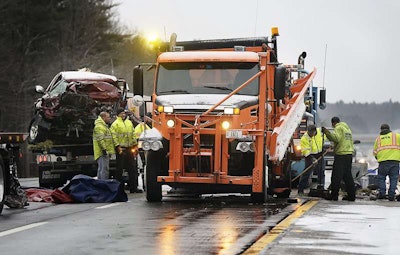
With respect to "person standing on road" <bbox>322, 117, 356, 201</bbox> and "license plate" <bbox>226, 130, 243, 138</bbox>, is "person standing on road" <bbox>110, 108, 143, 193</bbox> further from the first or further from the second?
"license plate" <bbox>226, 130, 243, 138</bbox>

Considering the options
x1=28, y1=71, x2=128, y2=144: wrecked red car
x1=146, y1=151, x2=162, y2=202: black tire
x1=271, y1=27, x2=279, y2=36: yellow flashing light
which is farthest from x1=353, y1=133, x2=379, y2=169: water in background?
x1=146, y1=151, x2=162, y2=202: black tire

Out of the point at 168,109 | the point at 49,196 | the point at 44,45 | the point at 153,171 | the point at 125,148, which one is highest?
the point at 44,45

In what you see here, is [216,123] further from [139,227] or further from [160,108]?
[139,227]

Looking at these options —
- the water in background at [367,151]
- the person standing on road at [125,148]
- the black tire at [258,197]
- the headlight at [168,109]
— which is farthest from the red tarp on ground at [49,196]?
the water in background at [367,151]

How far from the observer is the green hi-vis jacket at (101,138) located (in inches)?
794

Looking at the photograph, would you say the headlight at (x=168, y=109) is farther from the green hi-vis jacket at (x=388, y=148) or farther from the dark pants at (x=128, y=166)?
the green hi-vis jacket at (x=388, y=148)

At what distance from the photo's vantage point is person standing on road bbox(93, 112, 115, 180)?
20.2 m

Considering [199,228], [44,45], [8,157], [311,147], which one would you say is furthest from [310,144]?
[44,45]

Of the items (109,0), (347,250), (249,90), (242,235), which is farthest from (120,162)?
(109,0)

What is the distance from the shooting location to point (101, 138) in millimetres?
20188

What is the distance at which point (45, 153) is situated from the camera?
73.0 feet

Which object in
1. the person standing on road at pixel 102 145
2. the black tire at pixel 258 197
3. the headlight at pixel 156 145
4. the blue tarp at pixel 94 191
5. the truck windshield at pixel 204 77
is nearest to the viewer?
the headlight at pixel 156 145

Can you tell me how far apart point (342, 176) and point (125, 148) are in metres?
4.77

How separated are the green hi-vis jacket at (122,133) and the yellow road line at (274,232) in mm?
5587
